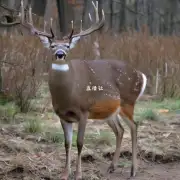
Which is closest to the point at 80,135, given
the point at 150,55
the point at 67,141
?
the point at 67,141

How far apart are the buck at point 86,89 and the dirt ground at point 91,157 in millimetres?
224

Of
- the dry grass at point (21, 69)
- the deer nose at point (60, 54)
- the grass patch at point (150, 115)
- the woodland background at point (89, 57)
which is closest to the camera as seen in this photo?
the deer nose at point (60, 54)

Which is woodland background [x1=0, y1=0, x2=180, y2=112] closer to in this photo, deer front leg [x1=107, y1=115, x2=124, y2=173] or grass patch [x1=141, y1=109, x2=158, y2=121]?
grass patch [x1=141, y1=109, x2=158, y2=121]

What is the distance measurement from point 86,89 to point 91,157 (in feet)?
3.79

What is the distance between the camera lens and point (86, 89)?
577 centimetres

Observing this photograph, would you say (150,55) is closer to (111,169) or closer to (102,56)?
(102,56)

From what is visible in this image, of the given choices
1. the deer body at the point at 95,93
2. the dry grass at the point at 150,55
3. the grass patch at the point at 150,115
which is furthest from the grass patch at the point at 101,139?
the dry grass at the point at 150,55

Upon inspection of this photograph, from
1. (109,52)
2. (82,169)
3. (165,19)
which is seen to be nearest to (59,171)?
(82,169)

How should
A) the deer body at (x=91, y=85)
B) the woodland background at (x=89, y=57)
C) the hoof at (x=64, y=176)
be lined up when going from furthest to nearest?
1. the woodland background at (x=89, y=57)
2. the hoof at (x=64, y=176)
3. the deer body at (x=91, y=85)

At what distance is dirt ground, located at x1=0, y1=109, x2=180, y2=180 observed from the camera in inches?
235

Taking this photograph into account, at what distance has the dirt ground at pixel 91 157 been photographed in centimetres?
596

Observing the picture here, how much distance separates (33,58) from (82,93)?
4.12 m

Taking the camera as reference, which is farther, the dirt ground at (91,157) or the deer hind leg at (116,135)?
the deer hind leg at (116,135)

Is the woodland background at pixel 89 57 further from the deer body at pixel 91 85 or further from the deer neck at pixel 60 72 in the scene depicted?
the deer neck at pixel 60 72
